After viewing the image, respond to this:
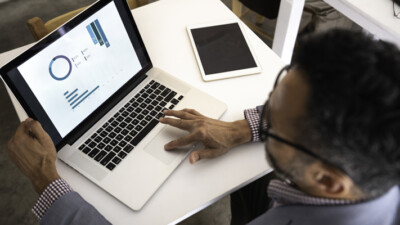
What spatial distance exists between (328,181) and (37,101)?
696mm

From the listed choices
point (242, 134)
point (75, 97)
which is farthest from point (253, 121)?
point (75, 97)

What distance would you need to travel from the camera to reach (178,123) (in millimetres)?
962

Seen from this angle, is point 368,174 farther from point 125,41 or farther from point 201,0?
point 201,0

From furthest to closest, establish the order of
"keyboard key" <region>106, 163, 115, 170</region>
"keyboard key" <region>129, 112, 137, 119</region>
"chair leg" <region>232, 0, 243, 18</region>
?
"chair leg" <region>232, 0, 243, 18</region>, "keyboard key" <region>129, 112, 137, 119</region>, "keyboard key" <region>106, 163, 115, 170</region>

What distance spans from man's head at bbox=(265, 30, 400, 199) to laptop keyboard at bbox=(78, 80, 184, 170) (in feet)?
1.52

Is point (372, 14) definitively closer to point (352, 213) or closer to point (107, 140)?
point (352, 213)

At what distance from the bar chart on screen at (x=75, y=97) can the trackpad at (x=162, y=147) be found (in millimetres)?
223

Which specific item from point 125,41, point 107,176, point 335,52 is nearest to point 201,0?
point 125,41

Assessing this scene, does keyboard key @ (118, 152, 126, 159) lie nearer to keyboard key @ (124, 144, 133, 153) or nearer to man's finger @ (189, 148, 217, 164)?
keyboard key @ (124, 144, 133, 153)

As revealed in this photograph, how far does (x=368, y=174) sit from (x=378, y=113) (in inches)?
4.9

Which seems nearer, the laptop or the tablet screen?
the laptop

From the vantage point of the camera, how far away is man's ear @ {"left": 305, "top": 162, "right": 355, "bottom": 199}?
1.96 feet

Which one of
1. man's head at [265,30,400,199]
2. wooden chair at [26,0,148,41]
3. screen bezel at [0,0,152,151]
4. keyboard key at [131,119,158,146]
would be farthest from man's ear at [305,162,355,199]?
wooden chair at [26,0,148,41]

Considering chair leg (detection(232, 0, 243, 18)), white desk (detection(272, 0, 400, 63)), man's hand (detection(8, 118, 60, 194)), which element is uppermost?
man's hand (detection(8, 118, 60, 194))
